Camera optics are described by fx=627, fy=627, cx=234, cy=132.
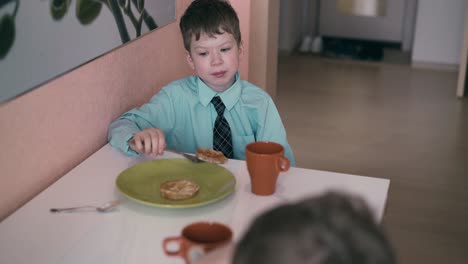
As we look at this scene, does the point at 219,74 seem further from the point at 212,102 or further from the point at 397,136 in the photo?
the point at 397,136

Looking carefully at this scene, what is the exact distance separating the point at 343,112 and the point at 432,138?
0.62 meters

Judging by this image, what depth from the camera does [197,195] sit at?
129 centimetres

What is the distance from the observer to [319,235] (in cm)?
55

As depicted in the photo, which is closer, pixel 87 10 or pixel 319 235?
pixel 319 235

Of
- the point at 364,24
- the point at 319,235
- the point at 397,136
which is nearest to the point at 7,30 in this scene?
the point at 319,235

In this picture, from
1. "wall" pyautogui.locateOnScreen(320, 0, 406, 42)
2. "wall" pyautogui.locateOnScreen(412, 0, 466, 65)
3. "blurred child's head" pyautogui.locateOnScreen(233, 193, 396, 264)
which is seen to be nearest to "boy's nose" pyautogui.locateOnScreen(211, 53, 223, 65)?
"blurred child's head" pyautogui.locateOnScreen(233, 193, 396, 264)

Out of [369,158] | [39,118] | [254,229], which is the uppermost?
[254,229]

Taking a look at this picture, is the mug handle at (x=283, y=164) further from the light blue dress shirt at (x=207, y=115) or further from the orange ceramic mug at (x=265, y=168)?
the light blue dress shirt at (x=207, y=115)

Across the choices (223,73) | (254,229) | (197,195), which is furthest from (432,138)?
(254,229)

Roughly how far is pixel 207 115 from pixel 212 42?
209 mm

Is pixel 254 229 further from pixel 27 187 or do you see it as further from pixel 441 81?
pixel 441 81

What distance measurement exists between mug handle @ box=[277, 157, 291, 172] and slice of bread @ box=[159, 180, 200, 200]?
0.18 m

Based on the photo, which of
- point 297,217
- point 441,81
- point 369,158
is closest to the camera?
point 297,217

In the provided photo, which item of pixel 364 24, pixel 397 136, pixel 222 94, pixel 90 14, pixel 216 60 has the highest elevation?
pixel 90 14
